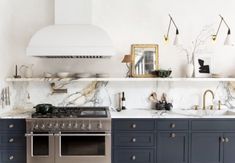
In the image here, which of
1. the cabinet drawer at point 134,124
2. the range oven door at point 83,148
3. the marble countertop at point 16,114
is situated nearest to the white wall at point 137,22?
the marble countertop at point 16,114

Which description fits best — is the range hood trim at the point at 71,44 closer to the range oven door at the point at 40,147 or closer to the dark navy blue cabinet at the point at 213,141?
the range oven door at the point at 40,147

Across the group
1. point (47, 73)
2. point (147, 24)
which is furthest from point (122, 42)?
point (47, 73)

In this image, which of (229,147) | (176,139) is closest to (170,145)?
(176,139)

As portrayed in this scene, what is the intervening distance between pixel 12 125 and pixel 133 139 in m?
1.51

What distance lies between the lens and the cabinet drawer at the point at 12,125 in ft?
10.3

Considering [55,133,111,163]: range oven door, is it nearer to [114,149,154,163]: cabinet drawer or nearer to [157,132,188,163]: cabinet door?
[114,149,154,163]: cabinet drawer

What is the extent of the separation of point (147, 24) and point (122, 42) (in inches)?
17.8

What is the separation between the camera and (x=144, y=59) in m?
3.76

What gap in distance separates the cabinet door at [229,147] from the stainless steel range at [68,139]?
56.8 inches

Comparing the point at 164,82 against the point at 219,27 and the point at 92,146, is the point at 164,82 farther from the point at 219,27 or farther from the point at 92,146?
the point at 92,146

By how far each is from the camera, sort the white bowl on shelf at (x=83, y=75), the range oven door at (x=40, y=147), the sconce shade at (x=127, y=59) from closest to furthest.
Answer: the range oven door at (x=40, y=147)
the sconce shade at (x=127, y=59)
the white bowl on shelf at (x=83, y=75)

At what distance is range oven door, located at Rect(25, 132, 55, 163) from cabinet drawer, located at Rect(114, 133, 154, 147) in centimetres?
79

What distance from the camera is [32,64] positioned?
379 centimetres

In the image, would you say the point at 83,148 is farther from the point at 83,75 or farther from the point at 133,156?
the point at 83,75
